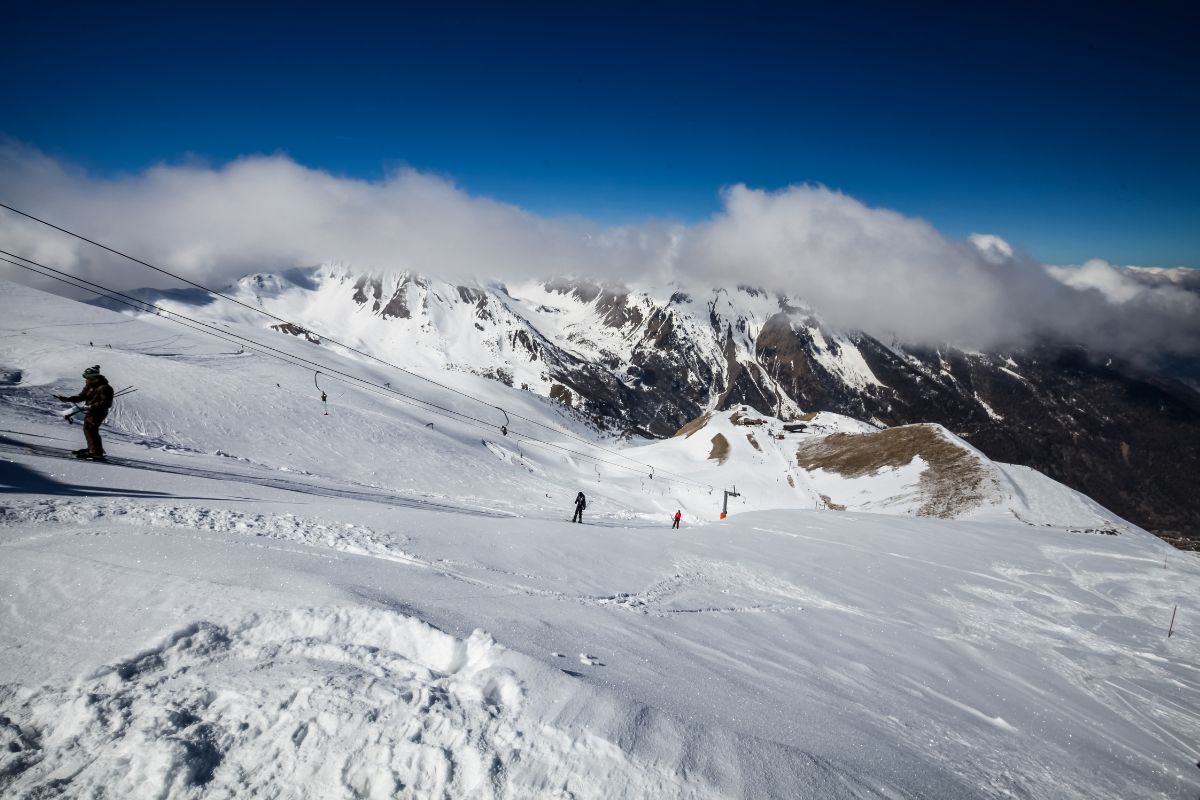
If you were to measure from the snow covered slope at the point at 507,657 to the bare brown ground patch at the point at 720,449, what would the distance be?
224 feet

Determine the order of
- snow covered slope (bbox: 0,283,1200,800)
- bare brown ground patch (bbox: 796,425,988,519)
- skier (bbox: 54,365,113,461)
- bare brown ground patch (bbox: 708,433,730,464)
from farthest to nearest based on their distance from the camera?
bare brown ground patch (bbox: 708,433,730,464) < bare brown ground patch (bbox: 796,425,988,519) < skier (bbox: 54,365,113,461) < snow covered slope (bbox: 0,283,1200,800)

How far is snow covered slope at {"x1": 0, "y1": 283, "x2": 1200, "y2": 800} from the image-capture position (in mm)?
3742

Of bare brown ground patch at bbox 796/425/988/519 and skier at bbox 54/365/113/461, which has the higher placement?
bare brown ground patch at bbox 796/425/988/519

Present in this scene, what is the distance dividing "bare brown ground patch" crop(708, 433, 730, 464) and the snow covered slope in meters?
68.1

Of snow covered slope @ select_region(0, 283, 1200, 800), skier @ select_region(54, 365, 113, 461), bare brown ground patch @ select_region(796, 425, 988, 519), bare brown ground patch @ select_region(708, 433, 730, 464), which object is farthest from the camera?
bare brown ground patch @ select_region(708, 433, 730, 464)

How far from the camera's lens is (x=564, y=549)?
12953mm

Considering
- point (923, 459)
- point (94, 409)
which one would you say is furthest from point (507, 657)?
point (923, 459)

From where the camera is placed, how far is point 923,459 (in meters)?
74.6

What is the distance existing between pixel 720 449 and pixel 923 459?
102ft

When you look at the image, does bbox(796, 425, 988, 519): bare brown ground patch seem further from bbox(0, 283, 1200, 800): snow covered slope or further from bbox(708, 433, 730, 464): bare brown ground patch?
bbox(0, 283, 1200, 800): snow covered slope

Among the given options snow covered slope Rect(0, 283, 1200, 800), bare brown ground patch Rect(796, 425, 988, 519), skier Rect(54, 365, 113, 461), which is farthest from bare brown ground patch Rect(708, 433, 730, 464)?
skier Rect(54, 365, 113, 461)

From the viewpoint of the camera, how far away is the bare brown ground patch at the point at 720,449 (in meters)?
89.9

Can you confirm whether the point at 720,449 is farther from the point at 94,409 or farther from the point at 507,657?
the point at 507,657

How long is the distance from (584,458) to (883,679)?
5432cm
